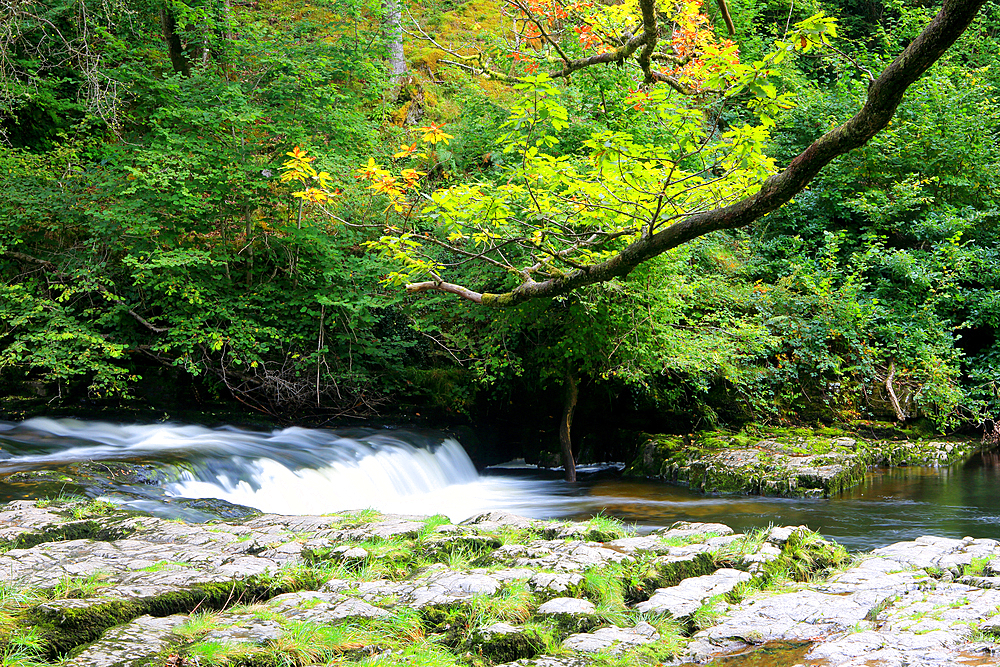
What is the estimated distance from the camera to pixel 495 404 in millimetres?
14398

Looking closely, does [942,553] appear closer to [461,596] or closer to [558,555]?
[558,555]

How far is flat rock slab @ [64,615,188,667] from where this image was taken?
9.70 feet

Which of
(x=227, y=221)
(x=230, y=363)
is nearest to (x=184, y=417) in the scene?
(x=230, y=363)

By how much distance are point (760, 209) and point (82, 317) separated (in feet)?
39.2

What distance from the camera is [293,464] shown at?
971cm

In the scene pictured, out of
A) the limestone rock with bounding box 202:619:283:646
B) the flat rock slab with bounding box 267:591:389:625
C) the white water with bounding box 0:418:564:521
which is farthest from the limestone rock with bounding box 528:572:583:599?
the white water with bounding box 0:418:564:521

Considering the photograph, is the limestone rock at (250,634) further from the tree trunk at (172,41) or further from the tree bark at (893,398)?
the tree bark at (893,398)

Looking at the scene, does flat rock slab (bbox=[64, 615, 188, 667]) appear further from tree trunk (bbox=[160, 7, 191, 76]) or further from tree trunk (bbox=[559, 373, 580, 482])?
tree trunk (bbox=[160, 7, 191, 76])

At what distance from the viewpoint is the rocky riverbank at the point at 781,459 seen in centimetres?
1022

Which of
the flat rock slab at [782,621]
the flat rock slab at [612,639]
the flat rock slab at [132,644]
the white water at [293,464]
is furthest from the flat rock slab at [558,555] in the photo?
the white water at [293,464]

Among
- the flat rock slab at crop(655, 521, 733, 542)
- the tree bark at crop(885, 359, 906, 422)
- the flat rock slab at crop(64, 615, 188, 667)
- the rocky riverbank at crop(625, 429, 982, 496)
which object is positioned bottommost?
the flat rock slab at crop(64, 615, 188, 667)

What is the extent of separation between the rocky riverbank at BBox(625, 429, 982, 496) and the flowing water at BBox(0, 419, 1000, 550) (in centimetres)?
35

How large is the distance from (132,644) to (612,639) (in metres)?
2.29

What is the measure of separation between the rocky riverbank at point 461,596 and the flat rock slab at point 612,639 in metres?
0.01
